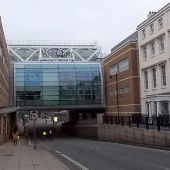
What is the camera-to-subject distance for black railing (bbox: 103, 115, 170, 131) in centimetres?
3280

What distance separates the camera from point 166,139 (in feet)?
98.7

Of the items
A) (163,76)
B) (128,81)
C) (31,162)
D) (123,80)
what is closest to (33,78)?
(123,80)

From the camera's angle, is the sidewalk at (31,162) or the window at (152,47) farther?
the window at (152,47)

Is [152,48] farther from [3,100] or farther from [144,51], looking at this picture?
[3,100]

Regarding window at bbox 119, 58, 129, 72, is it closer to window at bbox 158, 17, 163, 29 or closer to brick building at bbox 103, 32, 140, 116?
brick building at bbox 103, 32, 140, 116

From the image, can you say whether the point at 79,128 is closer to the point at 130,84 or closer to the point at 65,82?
the point at 65,82

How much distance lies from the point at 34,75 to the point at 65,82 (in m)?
A: 5.86

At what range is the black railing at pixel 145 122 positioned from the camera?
32.8 metres

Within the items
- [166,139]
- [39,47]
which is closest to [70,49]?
[39,47]

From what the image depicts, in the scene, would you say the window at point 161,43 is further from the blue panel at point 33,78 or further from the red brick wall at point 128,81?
the blue panel at point 33,78

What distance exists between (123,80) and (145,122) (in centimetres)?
3391

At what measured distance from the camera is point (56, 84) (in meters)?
83.4

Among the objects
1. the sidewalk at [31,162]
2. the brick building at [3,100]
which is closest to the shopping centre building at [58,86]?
the brick building at [3,100]

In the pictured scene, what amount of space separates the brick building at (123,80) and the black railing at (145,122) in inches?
523
